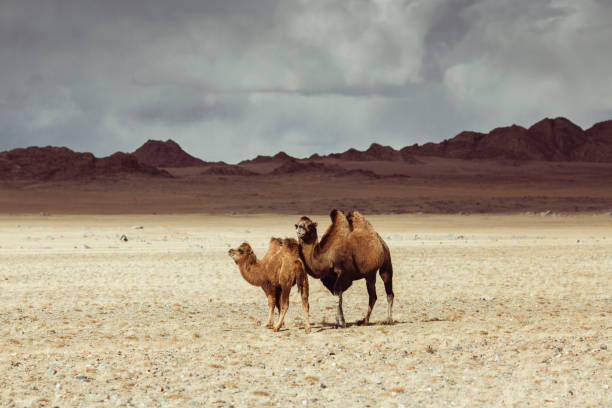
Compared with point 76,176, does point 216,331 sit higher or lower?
lower

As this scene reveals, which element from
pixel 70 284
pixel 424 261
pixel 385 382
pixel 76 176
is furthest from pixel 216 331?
pixel 76 176

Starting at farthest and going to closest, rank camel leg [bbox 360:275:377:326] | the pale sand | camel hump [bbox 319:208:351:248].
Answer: camel leg [bbox 360:275:377:326] < camel hump [bbox 319:208:351:248] < the pale sand

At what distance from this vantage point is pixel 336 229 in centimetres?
964

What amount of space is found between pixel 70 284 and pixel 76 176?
117349 mm

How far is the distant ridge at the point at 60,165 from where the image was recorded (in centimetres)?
12875

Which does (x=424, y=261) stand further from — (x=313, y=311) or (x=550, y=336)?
(x=550, y=336)

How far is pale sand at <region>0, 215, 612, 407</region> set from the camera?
675 centimetres

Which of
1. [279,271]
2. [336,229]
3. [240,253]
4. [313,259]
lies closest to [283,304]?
[279,271]

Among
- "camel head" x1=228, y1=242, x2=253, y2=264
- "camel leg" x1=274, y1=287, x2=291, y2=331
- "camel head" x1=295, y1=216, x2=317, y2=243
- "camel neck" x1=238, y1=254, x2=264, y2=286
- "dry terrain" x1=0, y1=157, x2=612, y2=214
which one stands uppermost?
"dry terrain" x1=0, y1=157, x2=612, y2=214

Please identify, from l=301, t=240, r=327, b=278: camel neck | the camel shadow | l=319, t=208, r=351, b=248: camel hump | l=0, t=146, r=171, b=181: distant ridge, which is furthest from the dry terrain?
l=301, t=240, r=327, b=278: camel neck

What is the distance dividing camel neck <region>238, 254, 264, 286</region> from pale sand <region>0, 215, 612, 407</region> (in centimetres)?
72

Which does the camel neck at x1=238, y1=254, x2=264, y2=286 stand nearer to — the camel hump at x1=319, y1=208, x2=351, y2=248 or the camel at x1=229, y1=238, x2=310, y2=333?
the camel at x1=229, y1=238, x2=310, y2=333

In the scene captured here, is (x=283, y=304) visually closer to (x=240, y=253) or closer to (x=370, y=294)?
(x=240, y=253)

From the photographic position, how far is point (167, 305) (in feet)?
40.9
